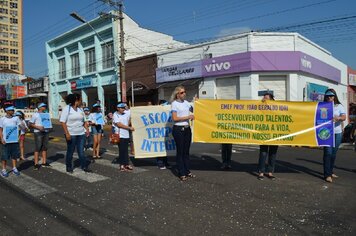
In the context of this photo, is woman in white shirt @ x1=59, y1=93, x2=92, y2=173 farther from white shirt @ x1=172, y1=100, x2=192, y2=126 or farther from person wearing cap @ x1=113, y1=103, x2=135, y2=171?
white shirt @ x1=172, y1=100, x2=192, y2=126

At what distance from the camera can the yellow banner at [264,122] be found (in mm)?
6891

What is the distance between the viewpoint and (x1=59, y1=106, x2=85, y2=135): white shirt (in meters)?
7.40

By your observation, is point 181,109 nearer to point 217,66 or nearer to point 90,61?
point 217,66

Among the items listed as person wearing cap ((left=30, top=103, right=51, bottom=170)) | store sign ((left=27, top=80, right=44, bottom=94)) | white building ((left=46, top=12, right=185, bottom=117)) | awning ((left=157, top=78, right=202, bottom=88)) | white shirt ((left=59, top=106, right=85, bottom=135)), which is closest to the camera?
white shirt ((left=59, top=106, right=85, bottom=135))

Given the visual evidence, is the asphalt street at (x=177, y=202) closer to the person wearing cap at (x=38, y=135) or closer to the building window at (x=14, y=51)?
the person wearing cap at (x=38, y=135)

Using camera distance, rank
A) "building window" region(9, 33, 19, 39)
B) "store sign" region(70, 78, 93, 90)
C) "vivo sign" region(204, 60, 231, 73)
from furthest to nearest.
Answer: "building window" region(9, 33, 19, 39) < "store sign" region(70, 78, 93, 90) < "vivo sign" region(204, 60, 231, 73)

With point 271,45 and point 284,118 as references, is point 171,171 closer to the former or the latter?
point 284,118

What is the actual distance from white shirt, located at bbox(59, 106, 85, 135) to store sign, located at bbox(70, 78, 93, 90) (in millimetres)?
25831

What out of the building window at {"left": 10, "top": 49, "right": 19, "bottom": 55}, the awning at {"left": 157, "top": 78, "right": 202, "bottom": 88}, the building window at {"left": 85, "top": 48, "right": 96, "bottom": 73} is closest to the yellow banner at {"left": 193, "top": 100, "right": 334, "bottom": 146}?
the awning at {"left": 157, "top": 78, "right": 202, "bottom": 88}

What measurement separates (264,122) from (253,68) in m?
12.5

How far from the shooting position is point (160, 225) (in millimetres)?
4371

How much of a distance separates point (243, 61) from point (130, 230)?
1637 cm

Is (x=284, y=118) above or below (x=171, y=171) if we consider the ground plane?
above

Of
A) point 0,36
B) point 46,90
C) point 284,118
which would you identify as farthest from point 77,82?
point 0,36
